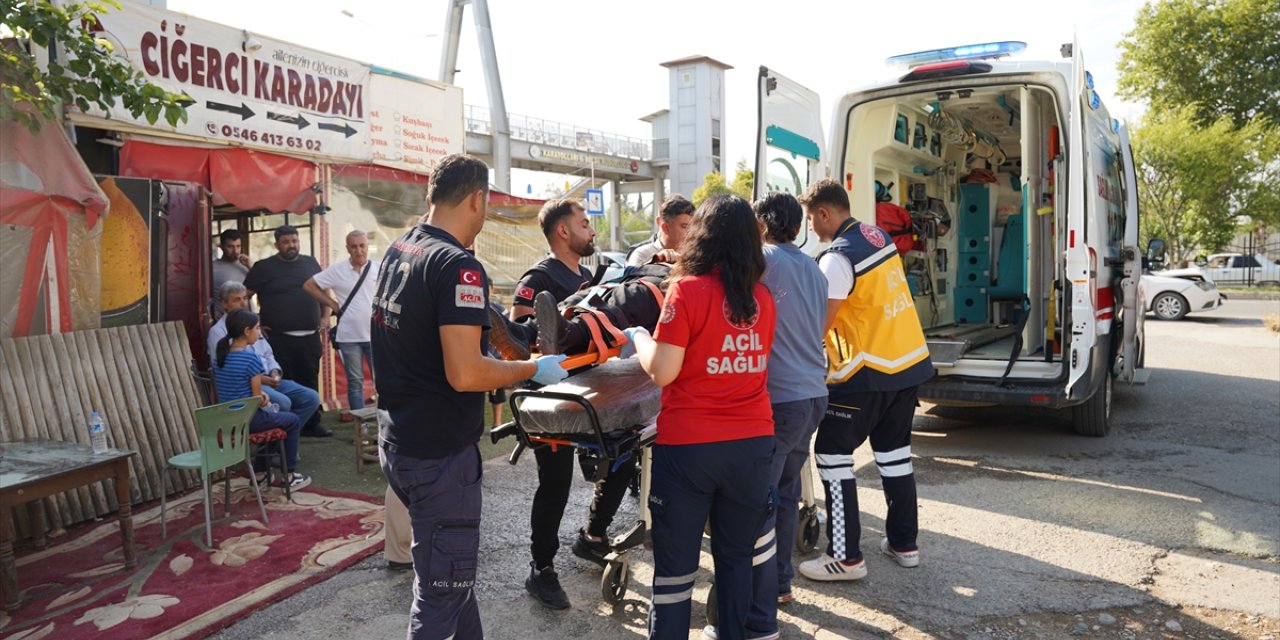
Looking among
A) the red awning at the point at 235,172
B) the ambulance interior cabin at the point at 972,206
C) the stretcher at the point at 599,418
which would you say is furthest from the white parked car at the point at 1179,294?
the stretcher at the point at 599,418

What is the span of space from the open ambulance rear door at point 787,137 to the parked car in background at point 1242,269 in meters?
25.9

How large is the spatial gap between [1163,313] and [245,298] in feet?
54.2

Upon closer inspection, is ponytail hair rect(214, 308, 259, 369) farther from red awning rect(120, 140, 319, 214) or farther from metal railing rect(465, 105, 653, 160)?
metal railing rect(465, 105, 653, 160)

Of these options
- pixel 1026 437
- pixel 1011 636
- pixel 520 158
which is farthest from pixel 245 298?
pixel 520 158

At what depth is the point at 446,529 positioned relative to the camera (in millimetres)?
2559

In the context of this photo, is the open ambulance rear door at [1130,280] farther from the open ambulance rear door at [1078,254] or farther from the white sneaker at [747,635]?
the white sneaker at [747,635]

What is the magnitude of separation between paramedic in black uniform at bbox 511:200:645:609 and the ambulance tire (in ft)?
13.8

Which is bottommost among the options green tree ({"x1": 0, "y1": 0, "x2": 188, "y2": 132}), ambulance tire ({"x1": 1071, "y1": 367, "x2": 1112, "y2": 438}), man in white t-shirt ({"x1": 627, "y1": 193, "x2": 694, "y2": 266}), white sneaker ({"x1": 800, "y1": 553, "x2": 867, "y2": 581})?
white sneaker ({"x1": 800, "y1": 553, "x2": 867, "y2": 581})

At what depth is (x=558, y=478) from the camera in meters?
3.66

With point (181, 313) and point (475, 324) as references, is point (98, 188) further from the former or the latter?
point (475, 324)

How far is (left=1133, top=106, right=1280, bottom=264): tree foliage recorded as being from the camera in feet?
76.2

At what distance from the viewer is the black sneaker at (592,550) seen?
12.9 ft

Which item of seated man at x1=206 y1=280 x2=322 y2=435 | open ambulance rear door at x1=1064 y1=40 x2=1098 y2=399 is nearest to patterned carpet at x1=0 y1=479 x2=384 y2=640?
seated man at x1=206 y1=280 x2=322 y2=435

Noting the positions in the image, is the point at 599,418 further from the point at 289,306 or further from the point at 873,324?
the point at 289,306
